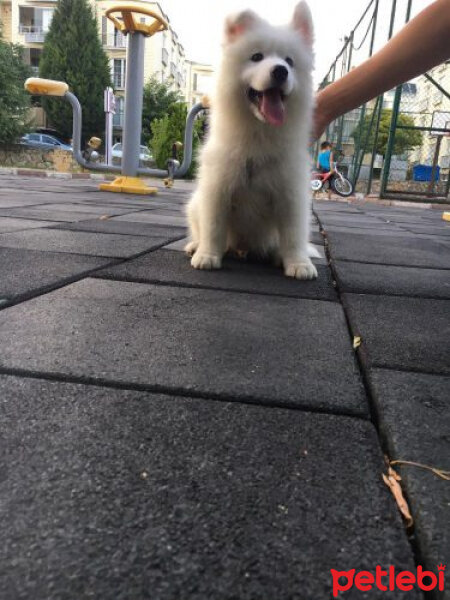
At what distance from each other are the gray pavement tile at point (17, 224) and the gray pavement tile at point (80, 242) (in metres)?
0.14

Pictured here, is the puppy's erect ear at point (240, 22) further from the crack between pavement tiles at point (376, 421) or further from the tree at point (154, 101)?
the tree at point (154, 101)

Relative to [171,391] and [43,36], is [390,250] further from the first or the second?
[43,36]

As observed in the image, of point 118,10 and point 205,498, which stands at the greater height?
point 118,10

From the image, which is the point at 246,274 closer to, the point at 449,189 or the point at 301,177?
the point at 301,177

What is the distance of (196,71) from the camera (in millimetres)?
64875

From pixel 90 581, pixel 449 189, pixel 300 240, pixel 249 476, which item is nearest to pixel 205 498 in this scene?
pixel 249 476

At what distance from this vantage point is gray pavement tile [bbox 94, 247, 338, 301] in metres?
2.18

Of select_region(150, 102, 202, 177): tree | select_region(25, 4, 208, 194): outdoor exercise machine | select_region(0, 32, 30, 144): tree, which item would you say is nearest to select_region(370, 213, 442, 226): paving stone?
select_region(25, 4, 208, 194): outdoor exercise machine

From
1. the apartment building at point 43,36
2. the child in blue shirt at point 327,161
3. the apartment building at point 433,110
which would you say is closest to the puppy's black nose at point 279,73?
the apartment building at point 433,110

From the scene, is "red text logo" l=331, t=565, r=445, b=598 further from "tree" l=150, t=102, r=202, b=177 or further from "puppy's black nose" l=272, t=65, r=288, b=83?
"tree" l=150, t=102, r=202, b=177

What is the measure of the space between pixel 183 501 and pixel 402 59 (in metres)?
1.98

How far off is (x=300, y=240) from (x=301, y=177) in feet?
1.01

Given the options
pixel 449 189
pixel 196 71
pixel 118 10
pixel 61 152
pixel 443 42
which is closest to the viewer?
pixel 443 42

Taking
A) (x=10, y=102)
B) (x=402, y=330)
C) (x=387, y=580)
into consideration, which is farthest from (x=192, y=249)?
(x=10, y=102)
